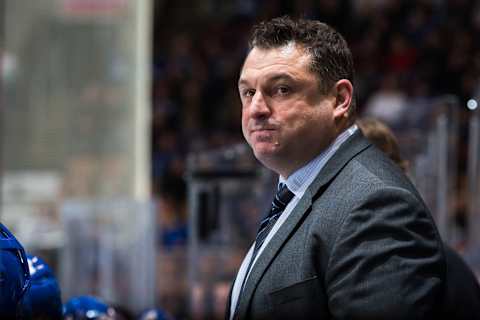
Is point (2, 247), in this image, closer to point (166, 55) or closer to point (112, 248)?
point (112, 248)

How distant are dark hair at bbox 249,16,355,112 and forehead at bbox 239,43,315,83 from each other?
0.5 inches

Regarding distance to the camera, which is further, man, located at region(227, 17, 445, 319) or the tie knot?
the tie knot

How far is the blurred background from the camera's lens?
5023mm

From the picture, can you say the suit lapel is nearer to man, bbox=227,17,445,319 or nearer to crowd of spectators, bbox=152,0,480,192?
man, bbox=227,17,445,319

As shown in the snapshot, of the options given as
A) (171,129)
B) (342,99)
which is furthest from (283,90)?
(171,129)

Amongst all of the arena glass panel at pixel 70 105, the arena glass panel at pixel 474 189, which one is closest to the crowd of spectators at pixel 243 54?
the arena glass panel at pixel 70 105

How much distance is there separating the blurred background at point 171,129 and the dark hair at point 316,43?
218cm

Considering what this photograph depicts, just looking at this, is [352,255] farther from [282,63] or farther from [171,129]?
[171,129]

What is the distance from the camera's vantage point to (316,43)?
6.36 ft

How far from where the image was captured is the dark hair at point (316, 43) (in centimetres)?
193

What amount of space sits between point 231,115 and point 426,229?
25.7 feet

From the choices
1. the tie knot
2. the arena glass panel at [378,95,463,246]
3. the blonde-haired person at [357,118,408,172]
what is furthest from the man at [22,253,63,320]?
the arena glass panel at [378,95,463,246]

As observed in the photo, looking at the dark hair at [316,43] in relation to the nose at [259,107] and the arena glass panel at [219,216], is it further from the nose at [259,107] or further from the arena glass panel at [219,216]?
the arena glass panel at [219,216]

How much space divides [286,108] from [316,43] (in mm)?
163
